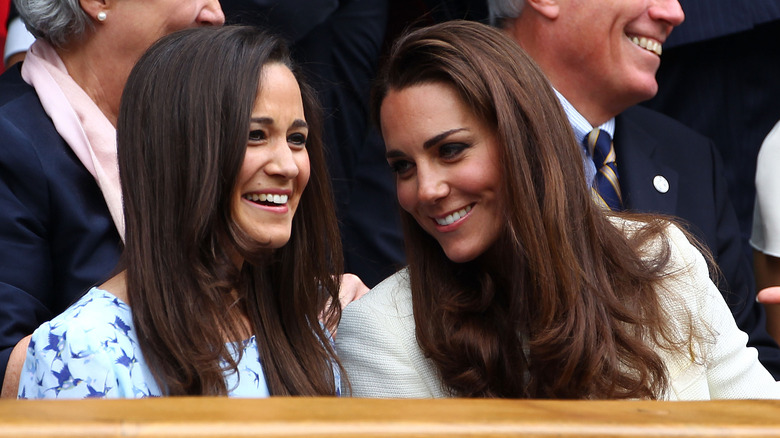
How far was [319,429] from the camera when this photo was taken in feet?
2.00

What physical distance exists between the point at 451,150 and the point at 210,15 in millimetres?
769

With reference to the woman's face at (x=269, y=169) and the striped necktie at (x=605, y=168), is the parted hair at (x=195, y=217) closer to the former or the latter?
the woman's face at (x=269, y=169)

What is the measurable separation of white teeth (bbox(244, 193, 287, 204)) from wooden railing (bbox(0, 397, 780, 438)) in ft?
3.78

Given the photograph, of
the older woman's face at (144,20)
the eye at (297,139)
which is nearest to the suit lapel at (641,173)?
the eye at (297,139)

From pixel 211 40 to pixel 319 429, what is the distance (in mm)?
1334

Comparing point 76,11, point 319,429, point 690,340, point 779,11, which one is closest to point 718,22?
point 779,11

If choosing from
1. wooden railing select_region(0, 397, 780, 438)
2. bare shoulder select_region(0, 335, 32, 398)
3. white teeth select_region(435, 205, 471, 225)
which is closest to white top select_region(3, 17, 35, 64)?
bare shoulder select_region(0, 335, 32, 398)

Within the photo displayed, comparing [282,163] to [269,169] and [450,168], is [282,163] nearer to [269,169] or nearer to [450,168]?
[269,169]

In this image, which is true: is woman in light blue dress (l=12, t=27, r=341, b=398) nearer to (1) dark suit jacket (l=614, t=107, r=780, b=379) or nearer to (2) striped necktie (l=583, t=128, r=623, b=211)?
(2) striped necktie (l=583, t=128, r=623, b=211)

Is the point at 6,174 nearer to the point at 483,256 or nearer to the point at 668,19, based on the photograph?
the point at 483,256

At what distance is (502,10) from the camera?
10.7 ft

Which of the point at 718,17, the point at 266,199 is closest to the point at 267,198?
the point at 266,199

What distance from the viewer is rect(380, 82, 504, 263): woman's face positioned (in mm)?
1974

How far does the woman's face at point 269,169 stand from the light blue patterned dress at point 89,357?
29 centimetres
